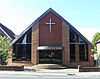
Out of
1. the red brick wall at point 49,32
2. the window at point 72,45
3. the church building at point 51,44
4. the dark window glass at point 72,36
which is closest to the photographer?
the church building at point 51,44

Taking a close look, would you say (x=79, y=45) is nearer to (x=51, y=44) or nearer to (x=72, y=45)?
(x=72, y=45)

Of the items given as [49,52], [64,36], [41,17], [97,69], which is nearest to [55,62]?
[49,52]

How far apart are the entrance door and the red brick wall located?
144 cm

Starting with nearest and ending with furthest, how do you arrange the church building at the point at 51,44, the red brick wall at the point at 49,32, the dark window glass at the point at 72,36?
1. the church building at the point at 51,44
2. the dark window glass at the point at 72,36
3. the red brick wall at the point at 49,32

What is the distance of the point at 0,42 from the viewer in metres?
36.1

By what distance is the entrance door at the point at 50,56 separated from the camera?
38.7m

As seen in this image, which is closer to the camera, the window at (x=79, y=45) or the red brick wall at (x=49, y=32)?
the window at (x=79, y=45)

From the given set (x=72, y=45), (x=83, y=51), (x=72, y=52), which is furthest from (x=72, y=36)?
(x=83, y=51)

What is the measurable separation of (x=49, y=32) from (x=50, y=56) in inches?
145

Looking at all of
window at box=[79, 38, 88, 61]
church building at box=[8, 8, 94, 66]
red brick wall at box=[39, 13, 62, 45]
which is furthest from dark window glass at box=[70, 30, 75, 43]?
red brick wall at box=[39, 13, 62, 45]

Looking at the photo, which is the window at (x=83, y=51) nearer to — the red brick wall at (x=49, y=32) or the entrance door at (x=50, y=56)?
the entrance door at (x=50, y=56)

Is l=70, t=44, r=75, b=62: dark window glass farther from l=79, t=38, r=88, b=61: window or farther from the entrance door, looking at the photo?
the entrance door

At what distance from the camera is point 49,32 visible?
39.5 meters

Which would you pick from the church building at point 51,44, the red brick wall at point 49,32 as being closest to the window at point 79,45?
the church building at point 51,44
